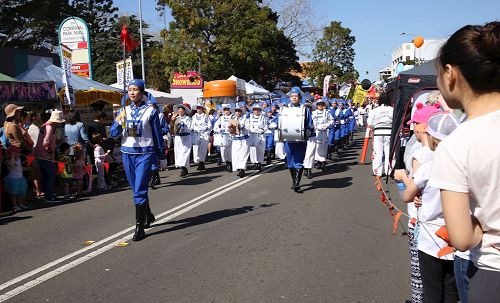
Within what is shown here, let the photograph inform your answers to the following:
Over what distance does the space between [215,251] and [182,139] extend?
28.3 ft

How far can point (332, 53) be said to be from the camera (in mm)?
51156

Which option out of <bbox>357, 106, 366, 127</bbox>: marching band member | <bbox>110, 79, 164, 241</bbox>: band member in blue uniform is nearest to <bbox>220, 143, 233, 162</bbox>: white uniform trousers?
<bbox>110, 79, 164, 241</bbox>: band member in blue uniform

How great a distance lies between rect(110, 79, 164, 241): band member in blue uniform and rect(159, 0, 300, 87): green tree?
72.9ft

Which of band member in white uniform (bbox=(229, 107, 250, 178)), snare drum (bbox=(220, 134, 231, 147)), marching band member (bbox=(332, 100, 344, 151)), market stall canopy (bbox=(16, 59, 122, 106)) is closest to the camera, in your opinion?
band member in white uniform (bbox=(229, 107, 250, 178))

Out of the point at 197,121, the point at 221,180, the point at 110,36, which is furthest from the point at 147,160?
the point at 110,36

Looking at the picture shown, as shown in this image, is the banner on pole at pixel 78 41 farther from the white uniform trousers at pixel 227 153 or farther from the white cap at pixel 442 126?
the white cap at pixel 442 126

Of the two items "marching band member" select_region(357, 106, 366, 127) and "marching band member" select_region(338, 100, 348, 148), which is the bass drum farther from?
"marching band member" select_region(357, 106, 366, 127)

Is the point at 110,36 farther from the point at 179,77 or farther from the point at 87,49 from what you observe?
the point at 87,49

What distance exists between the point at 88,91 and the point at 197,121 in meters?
3.32

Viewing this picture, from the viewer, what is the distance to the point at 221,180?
1220cm

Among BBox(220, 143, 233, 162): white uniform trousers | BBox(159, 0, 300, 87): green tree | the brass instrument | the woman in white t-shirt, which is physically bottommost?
BBox(220, 143, 233, 162): white uniform trousers

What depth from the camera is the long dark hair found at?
5.71ft

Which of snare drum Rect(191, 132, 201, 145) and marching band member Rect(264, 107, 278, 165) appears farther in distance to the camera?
marching band member Rect(264, 107, 278, 165)

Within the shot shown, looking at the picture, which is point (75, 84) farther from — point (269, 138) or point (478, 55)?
point (478, 55)
